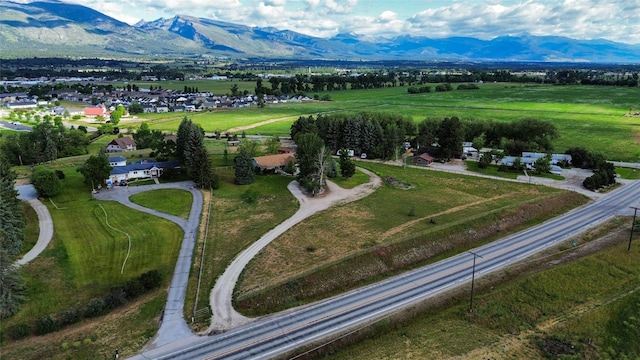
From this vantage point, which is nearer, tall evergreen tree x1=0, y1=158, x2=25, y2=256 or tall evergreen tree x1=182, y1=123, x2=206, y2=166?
tall evergreen tree x1=0, y1=158, x2=25, y2=256

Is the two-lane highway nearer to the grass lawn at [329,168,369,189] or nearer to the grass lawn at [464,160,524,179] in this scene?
the grass lawn at [464,160,524,179]

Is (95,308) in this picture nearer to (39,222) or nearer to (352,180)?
(39,222)

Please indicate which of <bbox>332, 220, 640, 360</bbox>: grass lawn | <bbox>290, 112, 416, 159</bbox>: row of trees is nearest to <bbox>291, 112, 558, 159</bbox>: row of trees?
<bbox>290, 112, 416, 159</bbox>: row of trees

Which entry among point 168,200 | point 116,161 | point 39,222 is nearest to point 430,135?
point 168,200

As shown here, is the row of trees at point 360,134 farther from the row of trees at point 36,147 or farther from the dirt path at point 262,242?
the row of trees at point 36,147

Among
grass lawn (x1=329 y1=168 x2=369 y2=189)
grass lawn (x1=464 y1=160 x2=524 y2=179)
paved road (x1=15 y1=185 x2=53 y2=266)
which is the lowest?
A: paved road (x1=15 y1=185 x2=53 y2=266)

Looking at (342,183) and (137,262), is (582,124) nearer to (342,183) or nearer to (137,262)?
(342,183)
